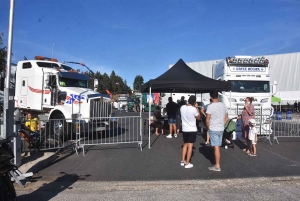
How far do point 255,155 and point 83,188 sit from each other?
537 centimetres

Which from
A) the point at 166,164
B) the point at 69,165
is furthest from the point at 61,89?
the point at 166,164

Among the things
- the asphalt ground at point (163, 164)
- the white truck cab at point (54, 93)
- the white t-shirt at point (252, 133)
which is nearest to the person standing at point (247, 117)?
the white t-shirt at point (252, 133)

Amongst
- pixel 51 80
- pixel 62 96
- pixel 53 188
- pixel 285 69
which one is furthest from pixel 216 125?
pixel 285 69

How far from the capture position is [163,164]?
7.52m

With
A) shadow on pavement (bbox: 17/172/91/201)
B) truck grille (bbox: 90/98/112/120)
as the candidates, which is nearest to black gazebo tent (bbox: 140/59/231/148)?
truck grille (bbox: 90/98/112/120)

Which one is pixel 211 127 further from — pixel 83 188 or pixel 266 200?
pixel 83 188

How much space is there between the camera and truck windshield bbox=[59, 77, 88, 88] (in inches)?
476

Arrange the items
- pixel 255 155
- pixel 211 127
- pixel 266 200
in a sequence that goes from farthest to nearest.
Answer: pixel 255 155
pixel 211 127
pixel 266 200

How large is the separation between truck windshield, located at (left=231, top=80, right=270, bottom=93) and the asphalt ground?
3495 millimetres

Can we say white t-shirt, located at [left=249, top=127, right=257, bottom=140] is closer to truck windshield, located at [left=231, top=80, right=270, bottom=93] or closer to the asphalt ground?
the asphalt ground

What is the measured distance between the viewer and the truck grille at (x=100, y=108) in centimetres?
1154

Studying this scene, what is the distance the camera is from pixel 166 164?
7516 mm

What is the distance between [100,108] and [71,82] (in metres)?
1.87

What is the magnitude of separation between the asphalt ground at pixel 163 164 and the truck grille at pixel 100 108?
2.13 m
